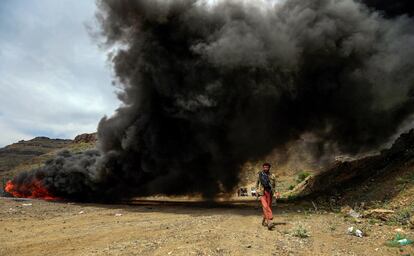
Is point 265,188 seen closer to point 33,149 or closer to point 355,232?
point 355,232

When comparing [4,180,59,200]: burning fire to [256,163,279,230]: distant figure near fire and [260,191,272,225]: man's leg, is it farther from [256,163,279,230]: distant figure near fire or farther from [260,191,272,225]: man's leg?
[260,191,272,225]: man's leg

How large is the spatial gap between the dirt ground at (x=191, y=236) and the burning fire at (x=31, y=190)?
13122 mm

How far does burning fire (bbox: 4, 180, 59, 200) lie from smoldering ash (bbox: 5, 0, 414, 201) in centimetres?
269

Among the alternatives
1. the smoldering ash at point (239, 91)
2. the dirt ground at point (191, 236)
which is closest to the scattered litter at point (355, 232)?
the dirt ground at point (191, 236)

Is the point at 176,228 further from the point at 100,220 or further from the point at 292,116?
the point at 292,116

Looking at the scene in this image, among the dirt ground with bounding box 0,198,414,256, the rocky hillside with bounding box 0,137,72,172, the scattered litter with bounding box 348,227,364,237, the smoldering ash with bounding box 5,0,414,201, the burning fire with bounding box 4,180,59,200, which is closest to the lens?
the dirt ground with bounding box 0,198,414,256

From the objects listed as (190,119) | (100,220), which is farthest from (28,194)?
(100,220)

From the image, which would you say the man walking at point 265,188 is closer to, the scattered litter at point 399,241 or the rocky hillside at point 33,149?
the scattered litter at point 399,241

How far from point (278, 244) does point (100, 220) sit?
8.14m

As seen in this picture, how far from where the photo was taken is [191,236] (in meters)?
10.9

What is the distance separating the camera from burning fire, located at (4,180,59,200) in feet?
95.1

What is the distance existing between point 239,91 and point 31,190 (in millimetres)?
18748

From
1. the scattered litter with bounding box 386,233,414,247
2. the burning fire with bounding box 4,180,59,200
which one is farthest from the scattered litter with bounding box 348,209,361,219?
the burning fire with bounding box 4,180,59,200

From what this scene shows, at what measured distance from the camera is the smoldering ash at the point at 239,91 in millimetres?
19672
